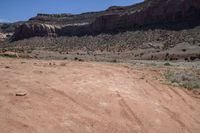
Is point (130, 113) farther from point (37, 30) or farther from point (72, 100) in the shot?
point (37, 30)

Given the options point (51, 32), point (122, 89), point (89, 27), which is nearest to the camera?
point (122, 89)

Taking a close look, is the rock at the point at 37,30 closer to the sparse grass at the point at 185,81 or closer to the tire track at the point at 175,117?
the sparse grass at the point at 185,81

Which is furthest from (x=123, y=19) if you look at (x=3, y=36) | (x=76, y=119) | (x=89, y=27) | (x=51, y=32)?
(x=76, y=119)

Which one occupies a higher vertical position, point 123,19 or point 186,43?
point 123,19

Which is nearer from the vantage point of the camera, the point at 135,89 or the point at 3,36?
the point at 135,89

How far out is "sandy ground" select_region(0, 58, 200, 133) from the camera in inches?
289

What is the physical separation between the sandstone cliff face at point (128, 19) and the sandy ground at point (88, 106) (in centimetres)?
4925

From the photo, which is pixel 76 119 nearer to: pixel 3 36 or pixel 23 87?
pixel 23 87

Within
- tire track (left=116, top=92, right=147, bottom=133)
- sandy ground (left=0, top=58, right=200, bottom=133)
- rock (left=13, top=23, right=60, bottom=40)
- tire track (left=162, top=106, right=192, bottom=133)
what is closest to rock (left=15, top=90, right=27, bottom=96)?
sandy ground (left=0, top=58, right=200, bottom=133)

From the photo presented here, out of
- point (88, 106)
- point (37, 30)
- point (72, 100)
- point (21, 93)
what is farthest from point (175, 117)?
point (37, 30)

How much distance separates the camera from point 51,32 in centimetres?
8419

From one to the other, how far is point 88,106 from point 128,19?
203ft

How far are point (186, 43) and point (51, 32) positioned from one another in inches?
1926

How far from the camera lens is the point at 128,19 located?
226 ft
